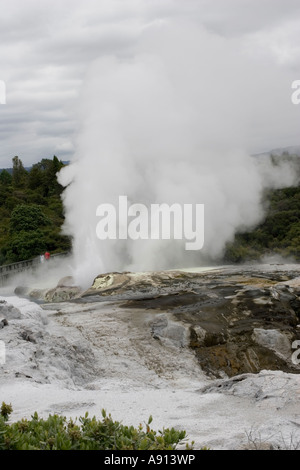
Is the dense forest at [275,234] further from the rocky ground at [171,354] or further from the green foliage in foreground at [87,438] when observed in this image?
the green foliage in foreground at [87,438]

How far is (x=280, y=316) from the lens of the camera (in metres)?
15.3

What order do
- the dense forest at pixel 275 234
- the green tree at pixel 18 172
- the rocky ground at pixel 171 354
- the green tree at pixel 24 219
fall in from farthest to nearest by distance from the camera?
the green tree at pixel 18 172, the green tree at pixel 24 219, the dense forest at pixel 275 234, the rocky ground at pixel 171 354

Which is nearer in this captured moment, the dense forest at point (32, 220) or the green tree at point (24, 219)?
the dense forest at point (32, 220)

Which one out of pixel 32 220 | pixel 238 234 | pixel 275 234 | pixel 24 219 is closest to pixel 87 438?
pixel 238 234

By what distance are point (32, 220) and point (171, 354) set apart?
88.8 feet

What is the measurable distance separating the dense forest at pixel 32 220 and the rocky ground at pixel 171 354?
12316mm

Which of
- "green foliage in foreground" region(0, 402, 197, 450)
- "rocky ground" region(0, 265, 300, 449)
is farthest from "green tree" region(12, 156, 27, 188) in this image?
"green foliage in foreground" region(0, 402, 197, 450)

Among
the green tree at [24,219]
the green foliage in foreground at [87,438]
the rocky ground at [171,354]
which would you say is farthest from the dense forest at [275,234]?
the green foliage in foreground at [87,438]

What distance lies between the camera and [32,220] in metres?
38.1

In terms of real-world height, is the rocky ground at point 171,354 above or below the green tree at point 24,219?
below

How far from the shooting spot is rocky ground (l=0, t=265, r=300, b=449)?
25.1 feet

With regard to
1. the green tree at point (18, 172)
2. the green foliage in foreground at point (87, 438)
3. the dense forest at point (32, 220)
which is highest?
the green tree at point (18, 172)

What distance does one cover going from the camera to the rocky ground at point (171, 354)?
25.1 ft
